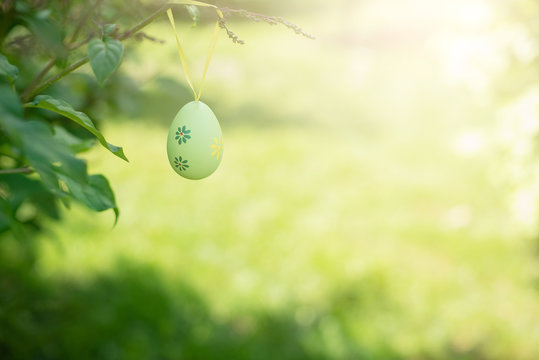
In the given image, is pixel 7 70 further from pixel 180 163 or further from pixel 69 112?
pixel 180 163

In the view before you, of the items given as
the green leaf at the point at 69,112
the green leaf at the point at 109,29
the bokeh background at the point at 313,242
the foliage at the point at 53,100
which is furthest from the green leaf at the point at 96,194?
the bokeh background at the point at 313,242

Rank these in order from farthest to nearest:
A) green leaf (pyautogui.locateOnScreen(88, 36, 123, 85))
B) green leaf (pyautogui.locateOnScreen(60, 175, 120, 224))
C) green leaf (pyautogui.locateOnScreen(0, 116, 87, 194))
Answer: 1. green leaf (pyautogui.locateOnScreen(60, 175, 120, 224))
2. green leaf (pyautogui.locateOnScreen(88, 36, 123, 85))
3. green leaf (pyautogui.locateOnScreen(0, 116, 87, 194))

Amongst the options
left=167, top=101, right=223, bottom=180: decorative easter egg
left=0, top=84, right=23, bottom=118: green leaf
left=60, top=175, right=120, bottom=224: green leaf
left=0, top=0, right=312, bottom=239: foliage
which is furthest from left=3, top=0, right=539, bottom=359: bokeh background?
left=0, top=84, right=23, bottom=118: green leaf

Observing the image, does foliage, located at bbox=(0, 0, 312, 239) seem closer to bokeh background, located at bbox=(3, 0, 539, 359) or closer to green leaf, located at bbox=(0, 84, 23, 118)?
green leaf, located at bbox=(0, 84, 23, 118)

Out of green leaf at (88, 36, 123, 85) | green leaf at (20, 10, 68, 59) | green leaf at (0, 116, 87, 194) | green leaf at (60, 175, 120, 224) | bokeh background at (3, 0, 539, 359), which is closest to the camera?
green leaf at (0, 116, 87, 194)

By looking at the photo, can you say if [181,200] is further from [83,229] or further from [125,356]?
[125,356]

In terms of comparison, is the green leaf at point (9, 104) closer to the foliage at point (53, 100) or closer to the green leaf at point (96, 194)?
the foliage at point (53, 100)
